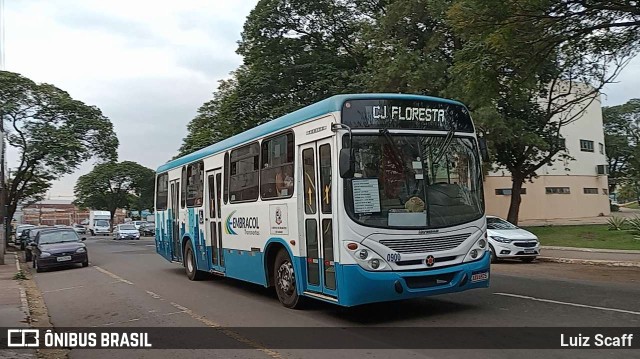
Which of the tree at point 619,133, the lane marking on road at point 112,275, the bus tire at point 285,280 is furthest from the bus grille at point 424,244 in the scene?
the tree at point 619,133

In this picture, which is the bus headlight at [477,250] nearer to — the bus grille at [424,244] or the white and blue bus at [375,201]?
the white and blue bus at [375,201]

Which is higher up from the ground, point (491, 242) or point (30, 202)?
point (30, 202)

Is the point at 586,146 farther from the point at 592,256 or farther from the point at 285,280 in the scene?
the point at 285,280

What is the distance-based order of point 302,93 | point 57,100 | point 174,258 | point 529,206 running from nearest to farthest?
point 174,258, point 302,93, point 57,100, point 529,206

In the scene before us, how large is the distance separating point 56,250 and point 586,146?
46.3m

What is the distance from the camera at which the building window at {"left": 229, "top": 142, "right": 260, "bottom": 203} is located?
11188 millimetres

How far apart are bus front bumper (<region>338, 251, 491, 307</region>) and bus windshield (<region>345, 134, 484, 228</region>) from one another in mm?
669

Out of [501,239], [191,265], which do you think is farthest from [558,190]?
[191,265]

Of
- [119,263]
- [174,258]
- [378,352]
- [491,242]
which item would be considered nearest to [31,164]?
[119,263]

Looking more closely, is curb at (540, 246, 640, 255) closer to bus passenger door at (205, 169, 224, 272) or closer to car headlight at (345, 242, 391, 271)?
bus passenger door at (205, 169, 224, 272)

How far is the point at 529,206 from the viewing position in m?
47.1

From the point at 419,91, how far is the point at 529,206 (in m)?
27.6

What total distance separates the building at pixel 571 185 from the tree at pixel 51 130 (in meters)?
28.4

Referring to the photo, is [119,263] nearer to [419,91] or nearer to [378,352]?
[419,91]
